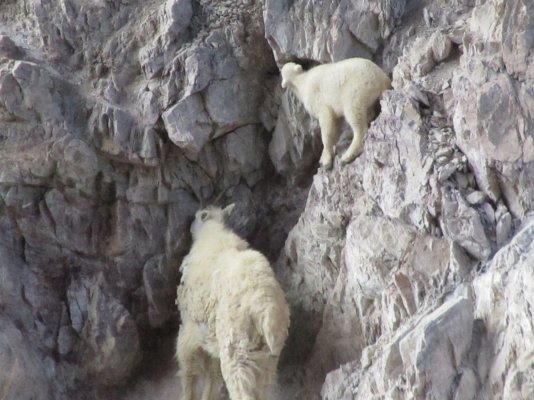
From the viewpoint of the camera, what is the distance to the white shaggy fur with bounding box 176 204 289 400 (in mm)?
5055

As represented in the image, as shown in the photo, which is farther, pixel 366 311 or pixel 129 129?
pixel 129 129

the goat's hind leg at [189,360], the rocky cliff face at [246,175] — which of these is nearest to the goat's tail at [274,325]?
the rocky cliff face at [246,175]

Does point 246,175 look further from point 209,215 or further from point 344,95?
point 344,95

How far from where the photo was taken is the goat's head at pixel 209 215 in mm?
6426

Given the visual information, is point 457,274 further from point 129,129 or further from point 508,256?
point 129,129

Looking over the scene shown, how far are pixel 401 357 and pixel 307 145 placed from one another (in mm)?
2840

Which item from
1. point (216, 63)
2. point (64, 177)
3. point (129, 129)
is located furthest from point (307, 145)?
point (64, 177)

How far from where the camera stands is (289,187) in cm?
694

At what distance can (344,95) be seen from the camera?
5578 mm

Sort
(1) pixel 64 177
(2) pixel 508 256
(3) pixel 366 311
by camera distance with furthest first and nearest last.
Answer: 1. (1) pixel 64 177
2. (3) pixel 366 311
3. (2) pixel 508 256

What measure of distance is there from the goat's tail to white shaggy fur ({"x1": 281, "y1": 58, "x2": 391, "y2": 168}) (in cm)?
139

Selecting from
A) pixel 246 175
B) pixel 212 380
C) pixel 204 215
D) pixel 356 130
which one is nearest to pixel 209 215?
pixel 204 215

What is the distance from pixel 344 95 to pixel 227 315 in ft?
6.56

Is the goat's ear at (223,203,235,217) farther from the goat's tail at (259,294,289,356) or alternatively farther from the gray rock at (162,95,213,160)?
the goat's tail at (259,294,289,356)
